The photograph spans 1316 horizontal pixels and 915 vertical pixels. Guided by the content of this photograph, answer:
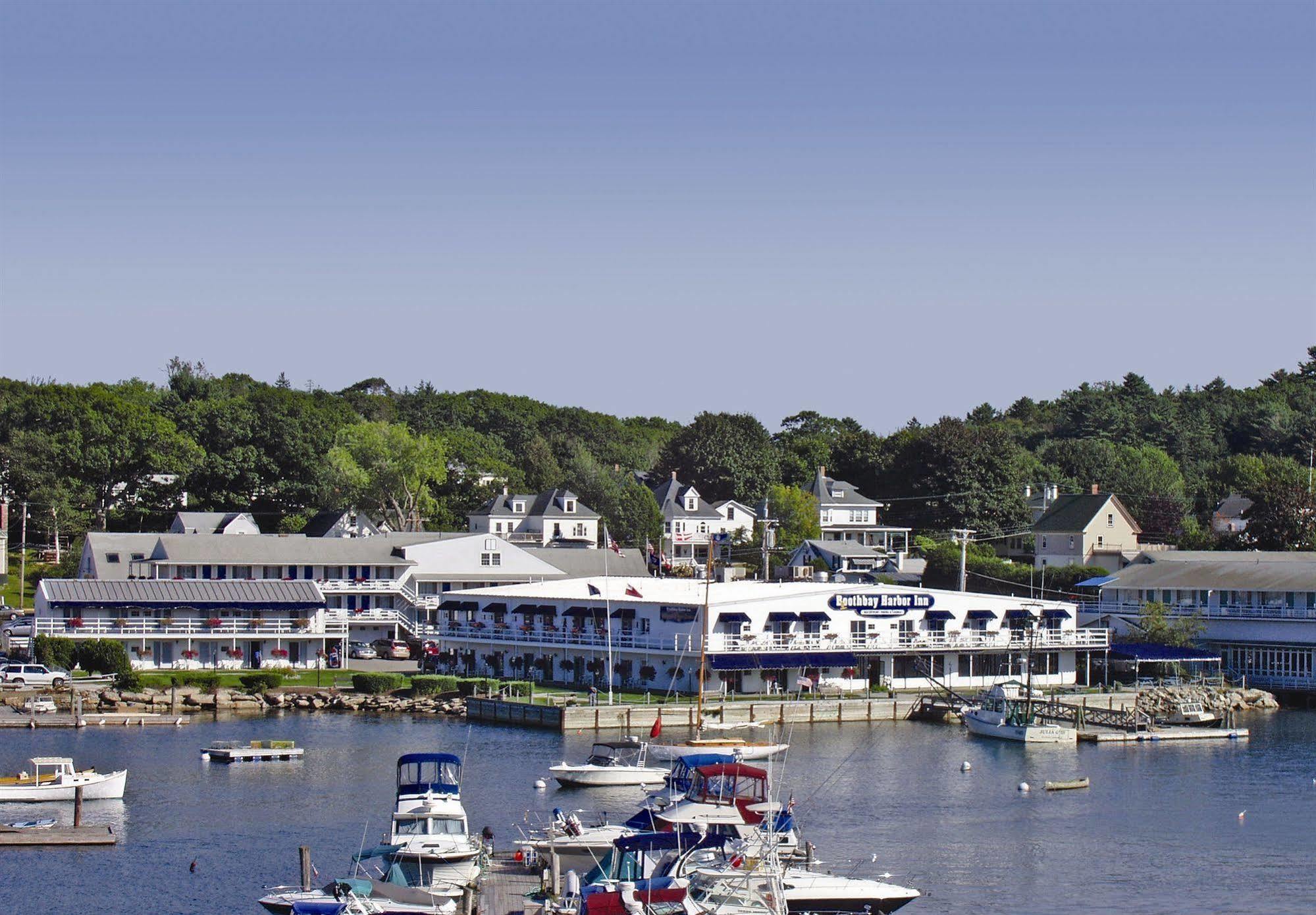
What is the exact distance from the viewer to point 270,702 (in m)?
78.2

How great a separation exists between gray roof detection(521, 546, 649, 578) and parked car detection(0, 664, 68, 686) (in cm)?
3464

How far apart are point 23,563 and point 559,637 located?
4077 cm

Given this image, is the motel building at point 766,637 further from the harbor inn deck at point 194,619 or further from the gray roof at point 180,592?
the gray roof at point 180,592

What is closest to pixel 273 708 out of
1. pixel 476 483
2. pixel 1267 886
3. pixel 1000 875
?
pixel 1000 875

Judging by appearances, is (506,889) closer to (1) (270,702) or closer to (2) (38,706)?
(2) (38,706)

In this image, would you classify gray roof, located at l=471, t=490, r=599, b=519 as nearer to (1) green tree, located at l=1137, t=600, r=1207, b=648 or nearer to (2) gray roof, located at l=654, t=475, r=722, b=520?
(2) gray roof, located at l=654, t=475, r=722, b=520

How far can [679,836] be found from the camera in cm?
3906

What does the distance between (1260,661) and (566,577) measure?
129 ft

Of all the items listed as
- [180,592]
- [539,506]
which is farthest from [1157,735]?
[539,506]

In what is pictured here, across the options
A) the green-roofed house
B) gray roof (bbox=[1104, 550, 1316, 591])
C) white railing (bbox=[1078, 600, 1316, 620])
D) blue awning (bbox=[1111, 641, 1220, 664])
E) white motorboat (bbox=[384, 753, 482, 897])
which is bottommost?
white motorboat (bbox=[384, 753, 482, 897])

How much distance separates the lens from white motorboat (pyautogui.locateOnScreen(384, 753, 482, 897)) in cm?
4112

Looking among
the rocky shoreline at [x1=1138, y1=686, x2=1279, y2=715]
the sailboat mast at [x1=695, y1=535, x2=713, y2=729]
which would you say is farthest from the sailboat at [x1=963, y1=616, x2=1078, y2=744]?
the sailboat mast at [x1=695, y1=535, x2=713, y2=729]

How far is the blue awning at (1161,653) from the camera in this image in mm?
86250

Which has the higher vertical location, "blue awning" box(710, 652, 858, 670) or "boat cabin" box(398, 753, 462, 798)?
"blue awning" box(710, 652, 858, 670)
